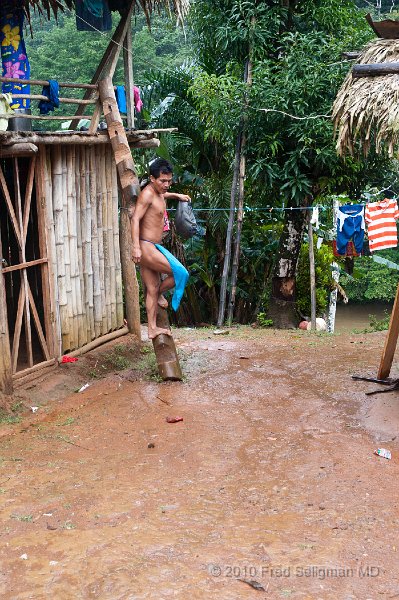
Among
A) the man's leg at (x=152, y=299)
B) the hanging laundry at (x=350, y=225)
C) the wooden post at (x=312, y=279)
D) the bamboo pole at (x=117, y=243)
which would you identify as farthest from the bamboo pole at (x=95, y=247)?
the hanging laundry at (x=350, y=225)

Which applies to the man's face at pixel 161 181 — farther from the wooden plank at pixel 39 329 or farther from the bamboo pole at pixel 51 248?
the wooden plank at pixel 39 329

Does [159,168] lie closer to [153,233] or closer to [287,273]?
[153,233]

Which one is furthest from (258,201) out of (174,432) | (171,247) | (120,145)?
(174,432)

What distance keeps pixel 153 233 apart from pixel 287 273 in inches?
234

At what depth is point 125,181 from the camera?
25.8ft

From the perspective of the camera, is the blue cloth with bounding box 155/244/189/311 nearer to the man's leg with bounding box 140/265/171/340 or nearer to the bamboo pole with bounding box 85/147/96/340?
the man's leg with bounding box 140/265/171/340

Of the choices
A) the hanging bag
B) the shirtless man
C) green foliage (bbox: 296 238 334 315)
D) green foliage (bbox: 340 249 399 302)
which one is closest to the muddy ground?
the shirtless man

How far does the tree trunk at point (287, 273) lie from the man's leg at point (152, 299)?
18.1ft

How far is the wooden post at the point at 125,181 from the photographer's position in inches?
309

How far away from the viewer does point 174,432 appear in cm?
644

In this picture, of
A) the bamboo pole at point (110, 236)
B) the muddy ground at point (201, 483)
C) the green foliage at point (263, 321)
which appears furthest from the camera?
the green foliage at point (263, 321)

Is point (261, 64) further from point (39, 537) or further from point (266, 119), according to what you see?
point (39, 537)

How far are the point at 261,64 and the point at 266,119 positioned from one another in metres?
0.91

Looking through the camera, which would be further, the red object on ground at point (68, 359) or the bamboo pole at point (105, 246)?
the bamboo pole at point (105, 246)
